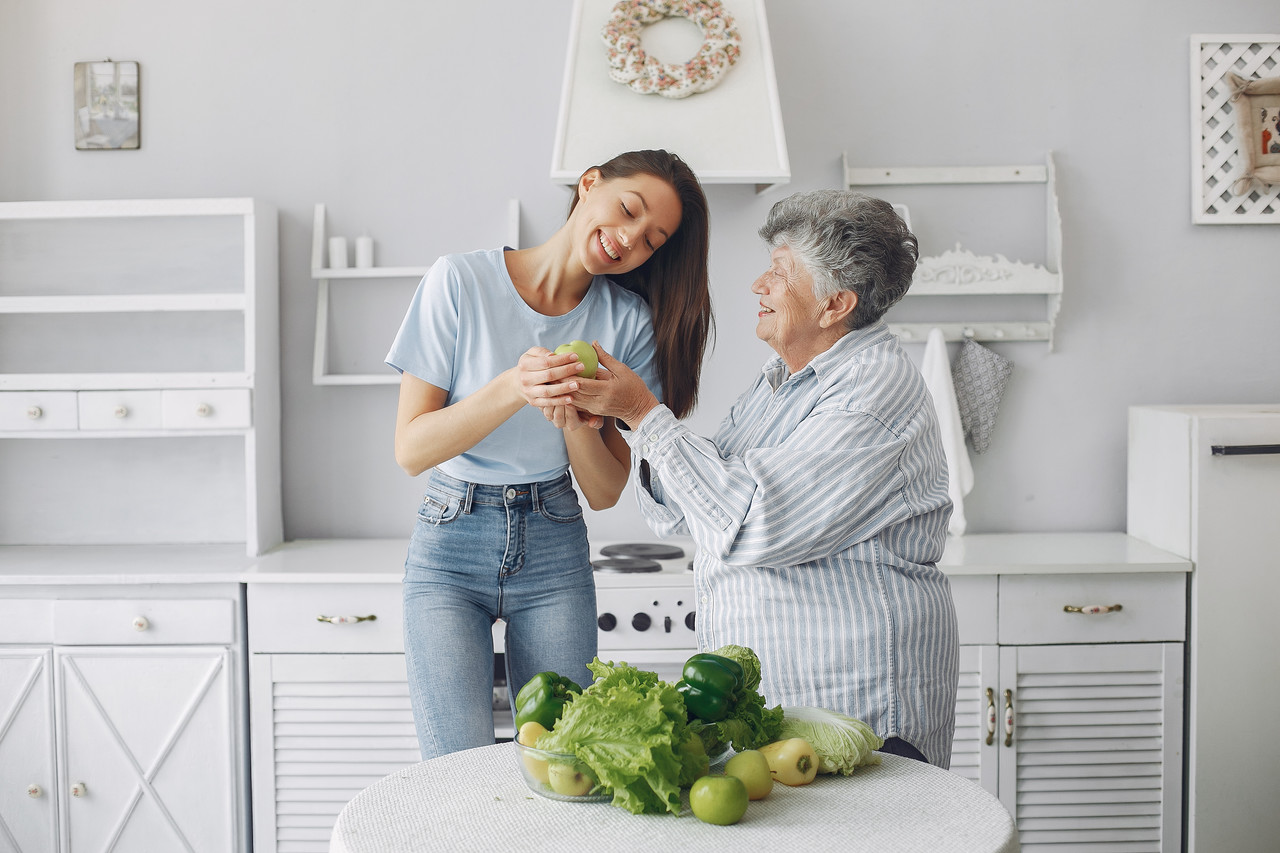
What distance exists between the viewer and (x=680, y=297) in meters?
1.71

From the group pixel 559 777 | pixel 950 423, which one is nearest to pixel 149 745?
pixel 559 777

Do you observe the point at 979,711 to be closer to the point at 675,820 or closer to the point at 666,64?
the point at 675,820

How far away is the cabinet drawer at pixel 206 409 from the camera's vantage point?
251 centimetres

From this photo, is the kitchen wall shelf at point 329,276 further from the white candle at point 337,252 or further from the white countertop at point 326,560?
the white countertop at point 326,560

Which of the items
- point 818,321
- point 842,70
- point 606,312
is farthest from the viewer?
point 842,70

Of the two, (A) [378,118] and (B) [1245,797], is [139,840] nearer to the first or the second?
(A) [378,118]

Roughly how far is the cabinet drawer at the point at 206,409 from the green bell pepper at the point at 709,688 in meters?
1.85

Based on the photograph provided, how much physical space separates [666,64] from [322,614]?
5.15ft

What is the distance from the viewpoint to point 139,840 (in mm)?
2393

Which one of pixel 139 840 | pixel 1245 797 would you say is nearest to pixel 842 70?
pixel 1245 797

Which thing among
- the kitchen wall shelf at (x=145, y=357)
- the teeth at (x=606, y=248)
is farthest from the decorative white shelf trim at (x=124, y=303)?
the teeth at (x=606, y=248)

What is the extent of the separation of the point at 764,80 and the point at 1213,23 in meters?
1.40

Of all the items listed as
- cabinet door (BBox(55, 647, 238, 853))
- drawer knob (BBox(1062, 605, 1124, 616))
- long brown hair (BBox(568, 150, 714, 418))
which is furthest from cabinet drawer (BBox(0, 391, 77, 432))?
drawer knob (BBox(1062, 605, 1124, 616))

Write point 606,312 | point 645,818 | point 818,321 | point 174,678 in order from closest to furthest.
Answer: point 645,818, point 818,321, point 606,312, point 174,678
